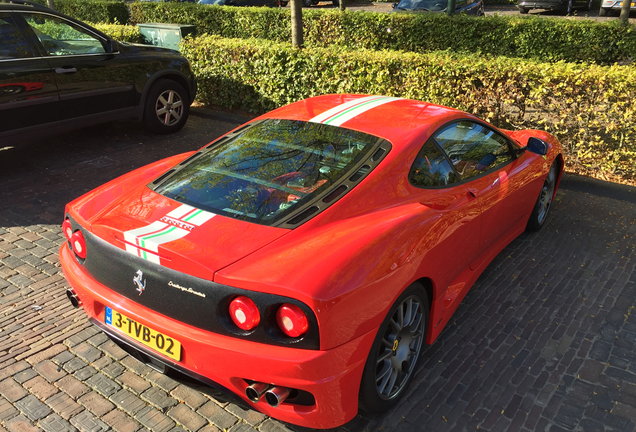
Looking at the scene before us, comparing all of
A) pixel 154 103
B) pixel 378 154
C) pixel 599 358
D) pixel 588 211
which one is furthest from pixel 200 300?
pixel 154 103

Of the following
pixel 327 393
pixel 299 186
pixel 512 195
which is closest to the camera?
pixel 327 393

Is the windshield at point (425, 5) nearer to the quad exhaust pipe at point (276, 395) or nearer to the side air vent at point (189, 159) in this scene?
the side air vent at point (189, 159)

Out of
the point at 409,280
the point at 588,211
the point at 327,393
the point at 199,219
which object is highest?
the point at 199,219

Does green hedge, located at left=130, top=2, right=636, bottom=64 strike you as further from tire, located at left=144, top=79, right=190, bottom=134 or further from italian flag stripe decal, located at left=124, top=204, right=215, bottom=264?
italian flag stripe decal, located at left=124, top=204, right=215, bottom=264

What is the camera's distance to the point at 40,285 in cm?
427

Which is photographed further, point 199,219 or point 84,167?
point 84,167

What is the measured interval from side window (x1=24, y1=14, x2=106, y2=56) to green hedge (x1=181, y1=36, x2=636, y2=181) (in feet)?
8.34

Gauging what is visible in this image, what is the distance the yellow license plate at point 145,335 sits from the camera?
8.84ft

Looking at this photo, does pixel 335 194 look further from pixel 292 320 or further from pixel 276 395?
pixel 276 395

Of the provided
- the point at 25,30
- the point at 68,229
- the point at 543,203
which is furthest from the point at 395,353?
the point at 25,30

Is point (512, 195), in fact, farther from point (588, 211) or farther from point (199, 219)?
point (199, 219)

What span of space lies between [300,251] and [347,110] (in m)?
1.52

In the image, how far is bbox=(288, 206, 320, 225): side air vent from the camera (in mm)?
2900

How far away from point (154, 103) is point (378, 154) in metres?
5.58
